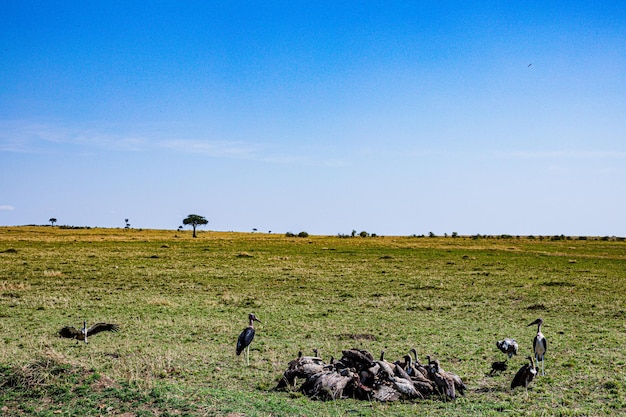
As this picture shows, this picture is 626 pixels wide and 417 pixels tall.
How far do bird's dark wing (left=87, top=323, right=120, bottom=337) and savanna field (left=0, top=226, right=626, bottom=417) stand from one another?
0.35 metres

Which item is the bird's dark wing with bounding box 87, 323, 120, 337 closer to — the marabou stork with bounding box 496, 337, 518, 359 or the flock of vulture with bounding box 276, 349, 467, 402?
the flock of vulture with bounding box 276, 349, 467, 402

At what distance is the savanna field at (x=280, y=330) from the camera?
962 centimetres

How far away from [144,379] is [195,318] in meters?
9.24

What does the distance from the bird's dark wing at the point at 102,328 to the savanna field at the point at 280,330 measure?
1.15ft

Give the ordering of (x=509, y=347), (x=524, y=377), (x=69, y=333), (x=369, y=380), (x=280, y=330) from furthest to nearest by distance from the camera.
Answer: (x=280, y=330)
(x=69, y=333)
(x=509, y=347)
(x=524, y=377)
(x=369, y=380)

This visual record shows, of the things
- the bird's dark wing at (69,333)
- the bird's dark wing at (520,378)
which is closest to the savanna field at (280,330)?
the bird's dark wing at (520,378)

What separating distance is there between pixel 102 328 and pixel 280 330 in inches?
220

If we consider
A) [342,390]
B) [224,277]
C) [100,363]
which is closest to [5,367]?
[100,363]

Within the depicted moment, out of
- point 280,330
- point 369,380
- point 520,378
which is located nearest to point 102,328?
point 280,330

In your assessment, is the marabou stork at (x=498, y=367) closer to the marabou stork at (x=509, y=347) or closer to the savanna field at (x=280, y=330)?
the savanna field at (x=280, y=330)

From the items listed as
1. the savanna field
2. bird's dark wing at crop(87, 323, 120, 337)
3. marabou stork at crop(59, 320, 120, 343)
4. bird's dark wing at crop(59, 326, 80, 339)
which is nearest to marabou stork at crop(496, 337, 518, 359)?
the savanna field

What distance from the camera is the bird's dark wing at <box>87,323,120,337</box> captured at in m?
15.8

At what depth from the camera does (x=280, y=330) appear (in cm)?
1734

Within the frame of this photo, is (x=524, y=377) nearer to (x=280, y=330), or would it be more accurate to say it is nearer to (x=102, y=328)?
(x=280, y=330)
